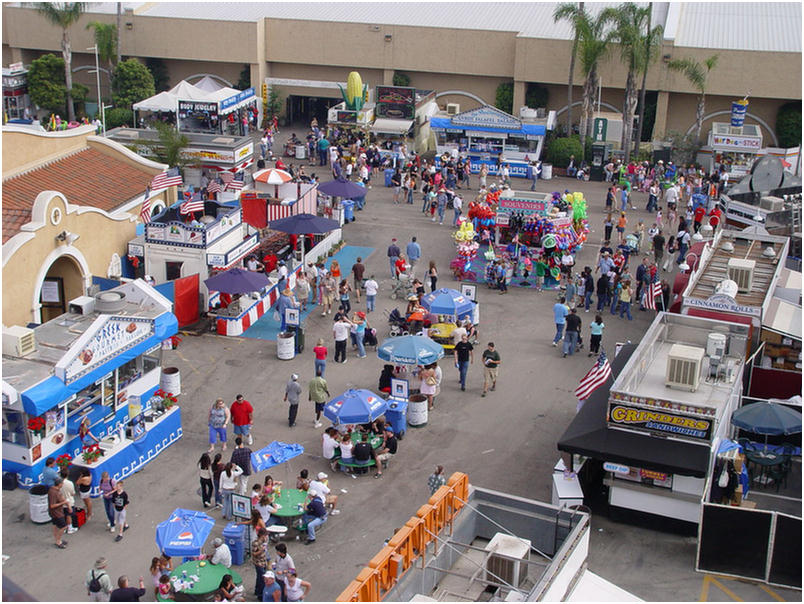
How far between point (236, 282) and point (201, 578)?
11197mm

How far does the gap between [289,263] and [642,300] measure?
33.7 feet

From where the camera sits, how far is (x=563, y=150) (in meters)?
46.4

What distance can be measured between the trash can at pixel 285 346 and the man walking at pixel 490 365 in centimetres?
484

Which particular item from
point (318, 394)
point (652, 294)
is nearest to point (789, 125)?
point (652, 294)

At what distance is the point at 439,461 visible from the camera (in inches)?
837

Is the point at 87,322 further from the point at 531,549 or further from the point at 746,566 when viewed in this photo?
the point at 746,566

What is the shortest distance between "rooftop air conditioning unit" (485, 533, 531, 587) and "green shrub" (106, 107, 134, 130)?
131 ft

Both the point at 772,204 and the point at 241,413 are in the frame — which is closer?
the point at 241,413

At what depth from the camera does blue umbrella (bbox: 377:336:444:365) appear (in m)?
23.0

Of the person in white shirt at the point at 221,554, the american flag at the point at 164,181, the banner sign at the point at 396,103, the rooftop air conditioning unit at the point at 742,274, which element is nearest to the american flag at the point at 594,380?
the rooftop air conditioning unit at the point at 742,274

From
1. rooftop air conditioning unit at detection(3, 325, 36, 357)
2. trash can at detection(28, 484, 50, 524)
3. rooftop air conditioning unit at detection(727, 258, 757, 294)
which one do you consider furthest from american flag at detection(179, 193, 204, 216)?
rooftop air conditioning unit at detection(727, 258, 757, 294)

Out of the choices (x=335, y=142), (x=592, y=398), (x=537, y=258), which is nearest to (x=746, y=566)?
(x=592, y=398)

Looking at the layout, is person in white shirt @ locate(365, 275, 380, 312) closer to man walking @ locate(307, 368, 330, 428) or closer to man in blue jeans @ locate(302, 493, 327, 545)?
man walking @ locate(307, 368, 330, 428)

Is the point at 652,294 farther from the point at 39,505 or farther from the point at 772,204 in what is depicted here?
the point at 39,505
